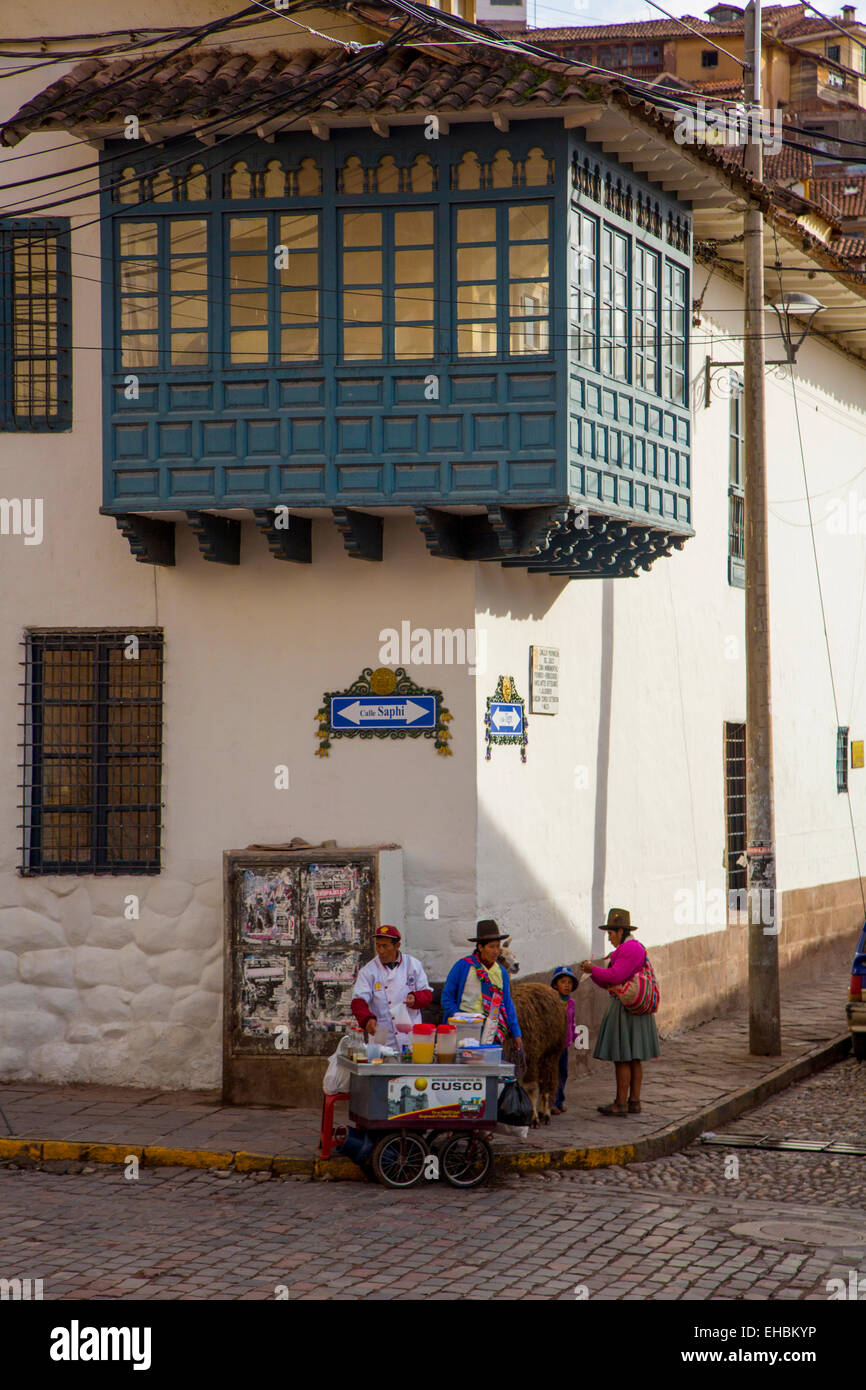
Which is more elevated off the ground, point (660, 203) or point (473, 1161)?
point (660, 203)

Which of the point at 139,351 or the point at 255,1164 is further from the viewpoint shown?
the point at 139,351

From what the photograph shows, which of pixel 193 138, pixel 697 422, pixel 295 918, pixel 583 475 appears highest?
pixel 193 138

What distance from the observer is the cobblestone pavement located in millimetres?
7848

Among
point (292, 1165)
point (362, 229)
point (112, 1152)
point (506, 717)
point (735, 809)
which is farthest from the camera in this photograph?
point (735, 809)

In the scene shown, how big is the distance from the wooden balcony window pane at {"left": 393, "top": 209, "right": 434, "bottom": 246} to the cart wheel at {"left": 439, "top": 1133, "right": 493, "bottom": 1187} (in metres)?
6.21

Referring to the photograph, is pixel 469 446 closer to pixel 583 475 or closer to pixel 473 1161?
pixel 583 475

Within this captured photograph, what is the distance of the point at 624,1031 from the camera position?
1171cm

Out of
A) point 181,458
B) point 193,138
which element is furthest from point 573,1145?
point 193,138

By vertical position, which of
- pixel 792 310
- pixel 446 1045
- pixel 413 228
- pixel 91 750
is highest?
pixel 792 310

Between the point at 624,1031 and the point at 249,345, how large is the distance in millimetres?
5624

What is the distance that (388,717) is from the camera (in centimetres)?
1227

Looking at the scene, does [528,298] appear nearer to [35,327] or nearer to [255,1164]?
[35,327]

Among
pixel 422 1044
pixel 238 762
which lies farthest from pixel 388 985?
pixel 238 762

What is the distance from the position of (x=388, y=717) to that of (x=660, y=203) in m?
5.04
